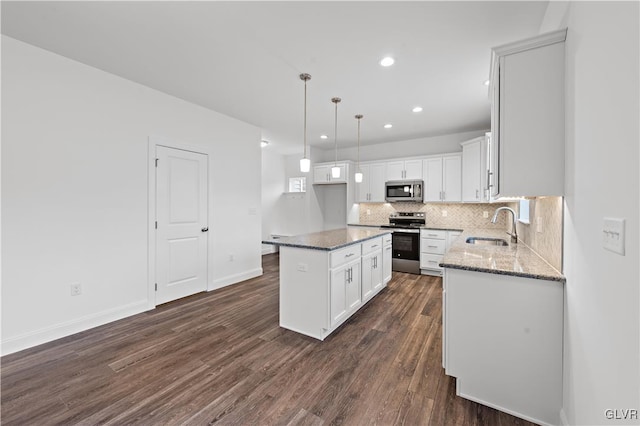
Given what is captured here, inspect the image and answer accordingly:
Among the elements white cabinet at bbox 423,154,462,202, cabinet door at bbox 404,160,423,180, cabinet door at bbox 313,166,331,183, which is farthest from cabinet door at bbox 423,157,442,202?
cabinet door at bbox 313,166,331,183

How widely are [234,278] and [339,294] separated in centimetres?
232

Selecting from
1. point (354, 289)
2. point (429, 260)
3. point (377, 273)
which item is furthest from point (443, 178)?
point (354, 289)

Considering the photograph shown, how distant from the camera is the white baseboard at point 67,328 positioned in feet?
7.75

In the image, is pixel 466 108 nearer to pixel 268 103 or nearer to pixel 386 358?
pixel 268 103

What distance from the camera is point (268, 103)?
12.4ft

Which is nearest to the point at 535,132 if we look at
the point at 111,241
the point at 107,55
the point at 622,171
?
the point at 622,171

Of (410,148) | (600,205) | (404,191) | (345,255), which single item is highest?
(410,148)

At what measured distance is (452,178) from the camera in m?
5.04

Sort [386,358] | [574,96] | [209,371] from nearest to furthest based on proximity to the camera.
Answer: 1. [574,96]
2. [209,371]
3. [386,358]

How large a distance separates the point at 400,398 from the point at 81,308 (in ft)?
10.4

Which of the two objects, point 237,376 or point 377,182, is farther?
point 377,182

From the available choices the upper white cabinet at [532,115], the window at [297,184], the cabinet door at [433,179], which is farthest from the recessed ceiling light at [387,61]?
the window at [297,184]

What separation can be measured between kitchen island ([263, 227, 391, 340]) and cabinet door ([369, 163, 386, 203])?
9.13 ft

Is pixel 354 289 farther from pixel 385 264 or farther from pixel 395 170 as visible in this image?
pixel 395 170
